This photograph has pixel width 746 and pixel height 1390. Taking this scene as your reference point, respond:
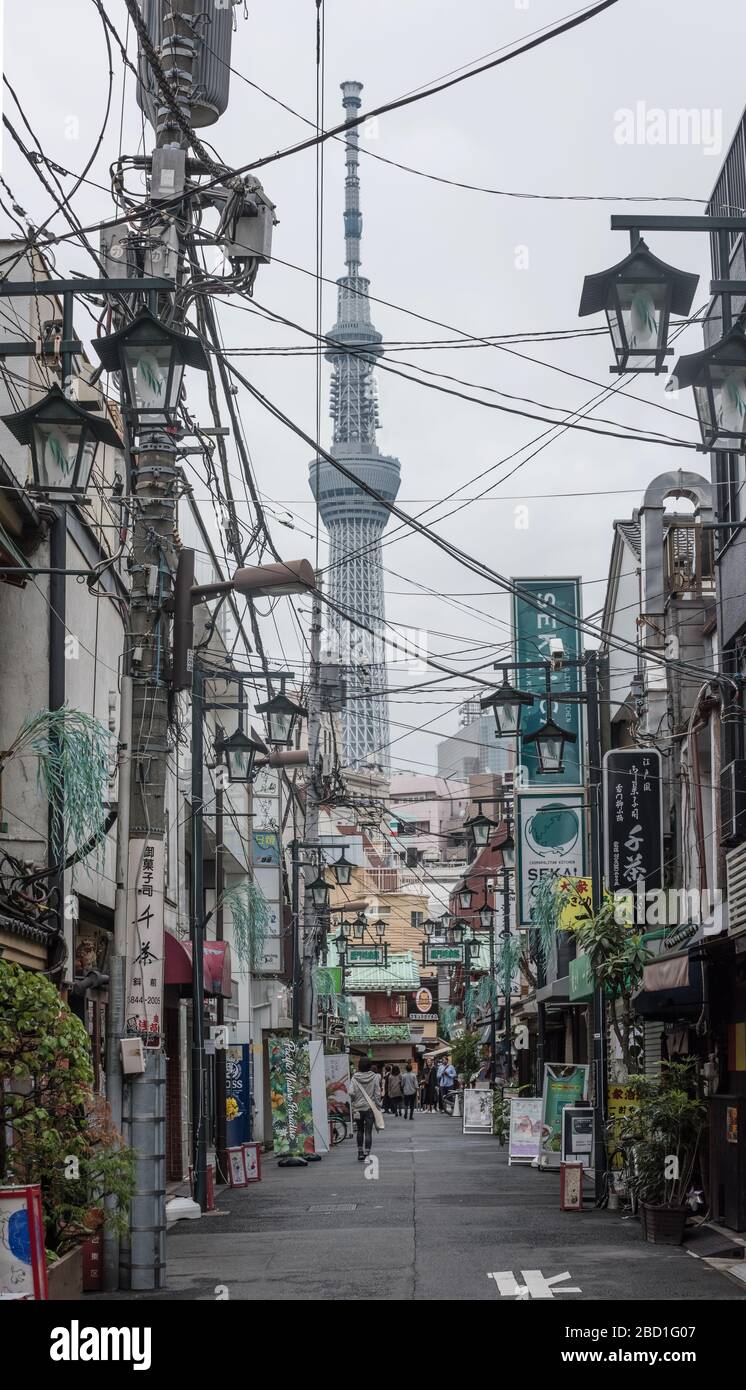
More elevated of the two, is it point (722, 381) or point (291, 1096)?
A: point (722, 381)

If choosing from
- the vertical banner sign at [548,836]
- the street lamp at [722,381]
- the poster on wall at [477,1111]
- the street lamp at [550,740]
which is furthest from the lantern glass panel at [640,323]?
the poster on wall at [477,1111]

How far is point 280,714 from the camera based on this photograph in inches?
982

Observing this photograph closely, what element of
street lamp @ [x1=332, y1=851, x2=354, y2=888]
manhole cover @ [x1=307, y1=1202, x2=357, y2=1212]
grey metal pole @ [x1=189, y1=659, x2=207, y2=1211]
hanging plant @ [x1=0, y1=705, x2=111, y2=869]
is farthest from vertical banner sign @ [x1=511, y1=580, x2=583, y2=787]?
hanging plant @ [x1=0, y1=705, x2=111, y2=869]

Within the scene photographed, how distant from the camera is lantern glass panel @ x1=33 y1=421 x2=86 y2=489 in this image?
12.5 metres

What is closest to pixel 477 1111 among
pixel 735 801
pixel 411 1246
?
pixel 411 1246

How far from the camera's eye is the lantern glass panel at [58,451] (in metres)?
12.5

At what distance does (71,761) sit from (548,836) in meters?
19.8

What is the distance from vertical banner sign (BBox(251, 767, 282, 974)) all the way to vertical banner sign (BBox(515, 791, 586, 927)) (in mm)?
8779

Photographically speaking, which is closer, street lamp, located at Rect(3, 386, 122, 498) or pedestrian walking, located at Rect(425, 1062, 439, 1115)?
street lamp, located at Rect(3, 386, 122, 498)

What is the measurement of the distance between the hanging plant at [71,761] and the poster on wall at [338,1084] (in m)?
29.1

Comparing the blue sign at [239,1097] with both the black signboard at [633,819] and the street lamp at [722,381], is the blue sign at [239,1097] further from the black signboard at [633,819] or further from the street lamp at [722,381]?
the street lamp at [722,381]

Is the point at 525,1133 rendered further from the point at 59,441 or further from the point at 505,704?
the point at 59,441

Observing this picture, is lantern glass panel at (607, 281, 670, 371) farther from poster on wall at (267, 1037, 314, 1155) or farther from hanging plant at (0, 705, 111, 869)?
poster on wall at (267, 1037, 314, 1155)
